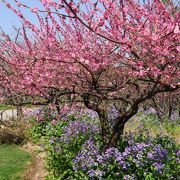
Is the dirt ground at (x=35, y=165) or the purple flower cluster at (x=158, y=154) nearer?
the purple flower cluster at (x=158, y=154)

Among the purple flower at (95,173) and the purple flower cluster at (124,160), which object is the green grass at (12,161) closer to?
the purple flower cluster at (124,160)

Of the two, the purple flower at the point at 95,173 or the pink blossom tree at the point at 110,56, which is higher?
the pink blossom tree at the point at 110,56

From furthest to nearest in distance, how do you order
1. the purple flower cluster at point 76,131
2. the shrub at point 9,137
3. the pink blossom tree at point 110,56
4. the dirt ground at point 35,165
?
1. the shrub at point 9,137
2. the dirt ground at point 35,165
3. the purple flower cluster at point 76,131
4. the pink blossom tree at point 110,56

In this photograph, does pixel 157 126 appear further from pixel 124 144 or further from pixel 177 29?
pixel 177 29

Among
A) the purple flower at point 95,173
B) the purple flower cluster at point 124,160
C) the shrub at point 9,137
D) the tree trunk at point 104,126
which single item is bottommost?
the purple flower at point 95,173

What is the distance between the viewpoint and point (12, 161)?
10508 mm

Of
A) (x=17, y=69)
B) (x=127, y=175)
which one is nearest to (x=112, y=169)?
(x=127, y=175)

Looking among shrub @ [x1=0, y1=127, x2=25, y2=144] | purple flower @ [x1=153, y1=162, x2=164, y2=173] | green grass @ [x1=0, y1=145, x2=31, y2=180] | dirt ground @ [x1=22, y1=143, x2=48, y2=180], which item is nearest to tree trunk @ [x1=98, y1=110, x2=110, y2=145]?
purple flower @ [x1=153, y1=162, x2=164, y2=173]

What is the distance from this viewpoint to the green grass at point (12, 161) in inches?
357

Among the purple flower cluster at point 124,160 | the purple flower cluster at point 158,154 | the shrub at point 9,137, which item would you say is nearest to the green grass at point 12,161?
the shrub at point 9,137

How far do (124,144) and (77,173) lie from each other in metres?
1.35

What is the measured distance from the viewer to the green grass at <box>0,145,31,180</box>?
29.8 feet

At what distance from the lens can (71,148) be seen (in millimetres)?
8531

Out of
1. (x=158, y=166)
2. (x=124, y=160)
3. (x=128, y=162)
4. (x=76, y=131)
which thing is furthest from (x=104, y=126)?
(x=158, y=166)
